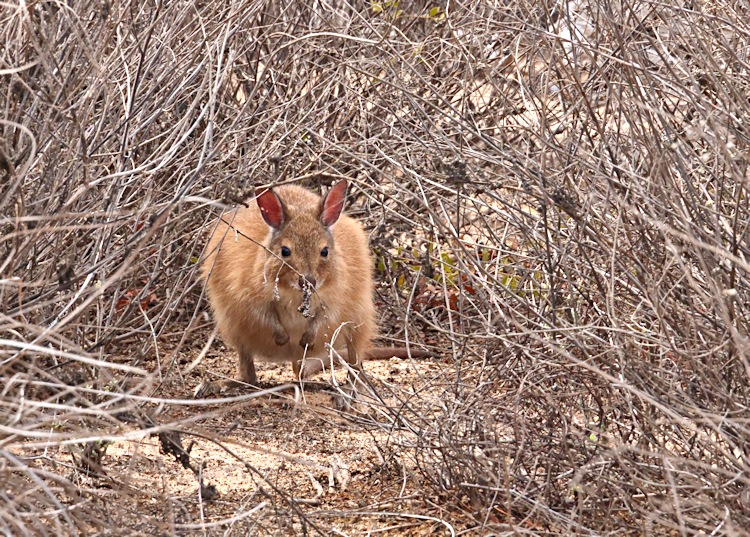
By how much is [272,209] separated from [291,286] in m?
0.44

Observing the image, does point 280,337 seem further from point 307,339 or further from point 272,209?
point 272,209

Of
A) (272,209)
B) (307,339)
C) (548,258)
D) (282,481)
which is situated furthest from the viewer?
(307,339)

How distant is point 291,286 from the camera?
6.05 meters

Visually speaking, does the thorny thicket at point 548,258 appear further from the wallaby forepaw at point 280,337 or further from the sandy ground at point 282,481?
the wallaby forepaw at point 280,337

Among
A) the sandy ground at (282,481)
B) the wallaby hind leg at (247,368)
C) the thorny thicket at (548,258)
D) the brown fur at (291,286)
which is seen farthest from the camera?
the wallaby hind leg at (247,368)

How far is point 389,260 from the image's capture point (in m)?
7.02

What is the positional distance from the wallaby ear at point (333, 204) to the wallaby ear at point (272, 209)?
0.69ft

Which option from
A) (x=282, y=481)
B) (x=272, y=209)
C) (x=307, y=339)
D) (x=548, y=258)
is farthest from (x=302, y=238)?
(x=548, y=258)

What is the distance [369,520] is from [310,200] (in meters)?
2.33

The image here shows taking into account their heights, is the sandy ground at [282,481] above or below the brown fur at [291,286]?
below

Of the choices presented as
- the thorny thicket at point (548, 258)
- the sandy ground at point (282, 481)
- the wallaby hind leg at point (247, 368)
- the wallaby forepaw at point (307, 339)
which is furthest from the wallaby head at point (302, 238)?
the thorny thicket at point (548, 258)

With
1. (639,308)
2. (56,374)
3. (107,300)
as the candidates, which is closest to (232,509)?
(56,374)

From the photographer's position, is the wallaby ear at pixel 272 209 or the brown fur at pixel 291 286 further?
the brown fur at pixel 291 286

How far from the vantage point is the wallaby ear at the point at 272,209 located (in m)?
5.78
